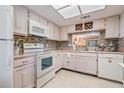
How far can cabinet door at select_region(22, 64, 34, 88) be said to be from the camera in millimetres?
1686

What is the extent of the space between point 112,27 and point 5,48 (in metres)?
2.94

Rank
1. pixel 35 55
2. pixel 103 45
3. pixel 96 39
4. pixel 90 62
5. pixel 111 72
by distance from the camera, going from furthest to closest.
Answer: pixel 96 39
pixel 103 45
pixel 90 62
pixel 111 72
pixel 35 55

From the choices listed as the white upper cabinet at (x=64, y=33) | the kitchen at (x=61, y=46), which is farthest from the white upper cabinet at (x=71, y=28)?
the white upper cabinet at (x=64, y=33)

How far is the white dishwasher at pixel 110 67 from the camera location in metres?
2.38

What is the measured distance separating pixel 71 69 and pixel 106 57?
4.57ft

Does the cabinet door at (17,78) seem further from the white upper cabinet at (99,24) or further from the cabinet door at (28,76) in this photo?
the white upper cabinet at (99,24)

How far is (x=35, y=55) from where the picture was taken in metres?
1.99

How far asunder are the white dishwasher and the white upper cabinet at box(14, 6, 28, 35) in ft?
7.35

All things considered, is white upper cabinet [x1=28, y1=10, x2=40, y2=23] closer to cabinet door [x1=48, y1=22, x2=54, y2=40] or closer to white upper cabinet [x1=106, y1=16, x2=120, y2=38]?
cabinet door [x1=48, y1=22, x2=54, y2=40]

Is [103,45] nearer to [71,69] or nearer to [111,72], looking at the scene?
[111,72]

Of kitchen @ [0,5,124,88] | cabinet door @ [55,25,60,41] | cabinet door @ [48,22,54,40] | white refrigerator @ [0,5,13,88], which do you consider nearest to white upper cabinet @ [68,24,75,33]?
kitchen @ [0,5,124,88]

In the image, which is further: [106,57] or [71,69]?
[71,69]

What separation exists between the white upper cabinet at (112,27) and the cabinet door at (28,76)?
250 cm
